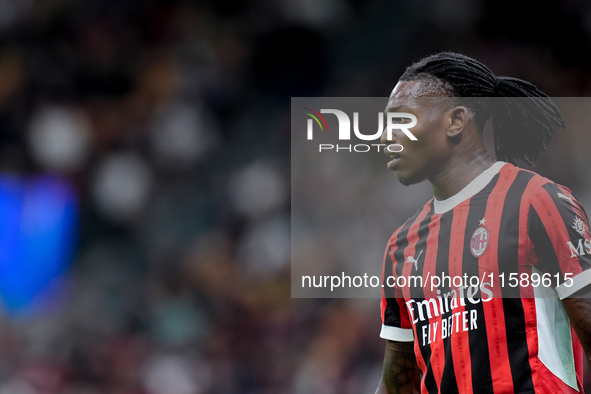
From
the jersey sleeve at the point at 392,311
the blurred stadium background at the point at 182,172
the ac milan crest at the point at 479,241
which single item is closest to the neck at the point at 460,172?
the ac milan crest at the point at 479,241

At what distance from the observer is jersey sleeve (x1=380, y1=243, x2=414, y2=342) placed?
5.98 ft

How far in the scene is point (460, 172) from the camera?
172cm

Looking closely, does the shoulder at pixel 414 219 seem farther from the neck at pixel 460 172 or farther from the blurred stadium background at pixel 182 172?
the blurred stadium background at pixel 182 172

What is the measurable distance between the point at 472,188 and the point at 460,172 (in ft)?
0.16

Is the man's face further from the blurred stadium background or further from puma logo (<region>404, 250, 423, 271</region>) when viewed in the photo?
the blurred stadium background

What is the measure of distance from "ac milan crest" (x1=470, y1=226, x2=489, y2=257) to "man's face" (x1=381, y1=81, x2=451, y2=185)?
0.19 metres

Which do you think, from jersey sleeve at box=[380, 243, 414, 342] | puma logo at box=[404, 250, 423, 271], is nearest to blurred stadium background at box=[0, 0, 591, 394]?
jersey sleeve at box=[380, 243, 414, 342]

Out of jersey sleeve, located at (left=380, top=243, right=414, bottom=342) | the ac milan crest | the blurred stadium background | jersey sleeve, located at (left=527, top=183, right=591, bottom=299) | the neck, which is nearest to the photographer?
jersey sleeve, located at (left=527, top=183, right=591, bottom=299)

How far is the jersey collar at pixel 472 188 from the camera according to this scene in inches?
65.9

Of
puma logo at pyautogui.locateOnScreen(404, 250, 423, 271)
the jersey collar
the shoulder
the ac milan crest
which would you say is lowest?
puma logo at pyautogui.locateOnScreen(404, 250, 423, 271)

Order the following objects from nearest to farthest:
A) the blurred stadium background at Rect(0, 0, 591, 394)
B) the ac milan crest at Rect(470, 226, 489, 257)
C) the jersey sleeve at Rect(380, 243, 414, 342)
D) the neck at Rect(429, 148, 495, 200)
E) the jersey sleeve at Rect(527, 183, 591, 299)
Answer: the jersey sleeve at Rect(527, 183, 591, 299), the ac milan crest at Rect(470, 226, 489, 257), the neck at Rect(429, 148, 495, 200), the jersey sleeve at Rect(380, 243, 414, 342), the blurred stadium background at Rect(0, 0, 591, 394)

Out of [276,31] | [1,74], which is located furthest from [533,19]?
[1,74]

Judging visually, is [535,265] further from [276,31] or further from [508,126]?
[276,31]

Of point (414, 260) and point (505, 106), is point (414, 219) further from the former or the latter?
point (505, 106)
